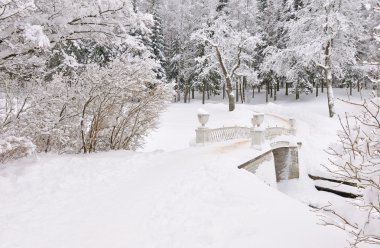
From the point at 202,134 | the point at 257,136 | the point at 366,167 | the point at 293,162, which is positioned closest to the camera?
the point at 366,167

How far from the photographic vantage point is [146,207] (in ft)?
22.1

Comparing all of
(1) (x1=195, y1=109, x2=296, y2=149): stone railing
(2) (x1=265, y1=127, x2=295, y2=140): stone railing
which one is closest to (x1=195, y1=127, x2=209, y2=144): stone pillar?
(1) (x1=195, y1=109, x2=296, y2=149): stone railing

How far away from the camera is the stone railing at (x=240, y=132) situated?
41.9 ft

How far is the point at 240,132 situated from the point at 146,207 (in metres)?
10.9

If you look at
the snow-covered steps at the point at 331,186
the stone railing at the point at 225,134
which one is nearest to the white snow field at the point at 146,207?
the stone railing at the point at 225,134

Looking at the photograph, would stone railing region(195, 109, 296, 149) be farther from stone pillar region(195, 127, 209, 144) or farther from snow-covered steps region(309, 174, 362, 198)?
snow-covered steps region(309, 174, 362, 198)

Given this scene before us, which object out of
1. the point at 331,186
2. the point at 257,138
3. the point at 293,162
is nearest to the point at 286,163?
the point at 293,162

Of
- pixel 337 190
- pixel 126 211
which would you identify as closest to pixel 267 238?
pixel 126 211

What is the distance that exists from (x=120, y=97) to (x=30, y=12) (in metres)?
3.99

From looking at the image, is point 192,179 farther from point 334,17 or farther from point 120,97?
point 334,17

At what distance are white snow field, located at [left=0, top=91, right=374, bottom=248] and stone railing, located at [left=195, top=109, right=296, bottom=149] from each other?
2.83 metres

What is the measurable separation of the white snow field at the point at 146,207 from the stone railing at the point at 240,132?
9.28ft

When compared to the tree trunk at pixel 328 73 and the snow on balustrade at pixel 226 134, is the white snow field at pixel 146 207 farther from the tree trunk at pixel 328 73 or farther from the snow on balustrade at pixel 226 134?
the tree trunk at pixel 328 73

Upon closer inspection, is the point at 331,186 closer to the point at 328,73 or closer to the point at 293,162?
the point at 293,162
